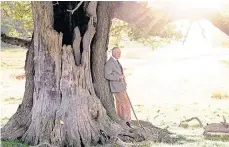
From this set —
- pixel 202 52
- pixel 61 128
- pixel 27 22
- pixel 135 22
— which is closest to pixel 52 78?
pixel 61 128

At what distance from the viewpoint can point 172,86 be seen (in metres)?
24.2

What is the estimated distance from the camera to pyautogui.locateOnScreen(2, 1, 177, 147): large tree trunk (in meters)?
9.52

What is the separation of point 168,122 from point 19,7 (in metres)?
5.55

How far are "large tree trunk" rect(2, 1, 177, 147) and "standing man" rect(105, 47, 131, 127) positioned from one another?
1.99 ft

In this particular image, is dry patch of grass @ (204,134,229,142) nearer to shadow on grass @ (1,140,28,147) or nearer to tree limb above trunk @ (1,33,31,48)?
shadow on grass @ (1,140,28,147)

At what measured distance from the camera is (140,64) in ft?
111

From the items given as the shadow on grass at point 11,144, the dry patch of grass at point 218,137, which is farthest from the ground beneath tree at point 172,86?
the shadow on grass at point 11,144

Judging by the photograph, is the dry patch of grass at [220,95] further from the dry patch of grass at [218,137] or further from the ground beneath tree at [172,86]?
the dry patch of grass at [218,137]

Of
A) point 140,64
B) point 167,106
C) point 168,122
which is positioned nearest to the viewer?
point 168,122

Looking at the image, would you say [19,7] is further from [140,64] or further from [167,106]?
[140,64]

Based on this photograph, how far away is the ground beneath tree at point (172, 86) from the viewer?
48.3 ft

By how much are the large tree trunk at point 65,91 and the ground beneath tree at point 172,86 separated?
5.91 feet

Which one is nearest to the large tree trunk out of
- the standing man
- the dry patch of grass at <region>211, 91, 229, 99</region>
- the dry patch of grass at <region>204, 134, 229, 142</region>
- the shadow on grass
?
the shadow on grass

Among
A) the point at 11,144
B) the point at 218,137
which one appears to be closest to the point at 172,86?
the point at 218,137
